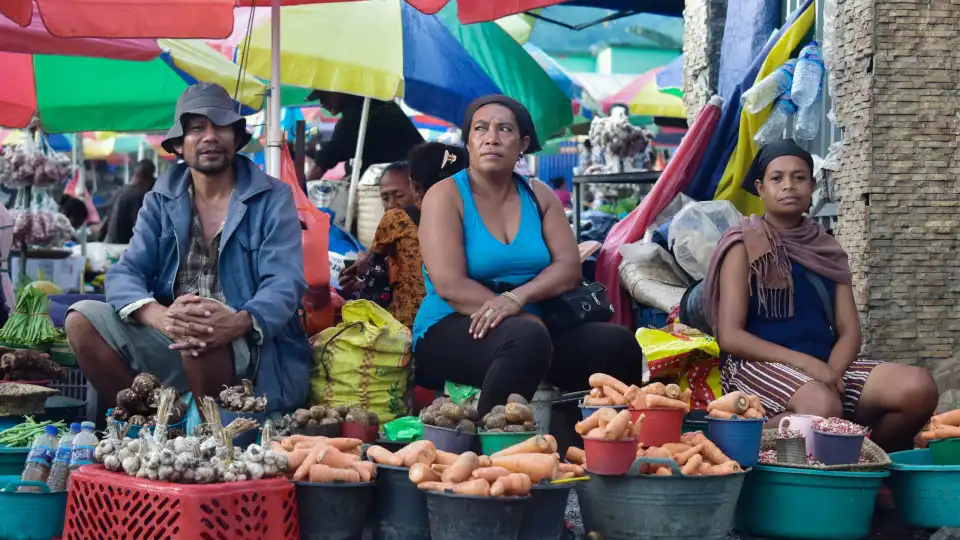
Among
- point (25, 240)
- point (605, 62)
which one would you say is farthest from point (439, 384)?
point (605, 62)

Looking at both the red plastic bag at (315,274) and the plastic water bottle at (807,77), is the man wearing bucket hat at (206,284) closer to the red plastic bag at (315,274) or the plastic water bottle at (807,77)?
the red plastic bag at (315,274)

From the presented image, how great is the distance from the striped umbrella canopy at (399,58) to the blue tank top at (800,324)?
3.22m

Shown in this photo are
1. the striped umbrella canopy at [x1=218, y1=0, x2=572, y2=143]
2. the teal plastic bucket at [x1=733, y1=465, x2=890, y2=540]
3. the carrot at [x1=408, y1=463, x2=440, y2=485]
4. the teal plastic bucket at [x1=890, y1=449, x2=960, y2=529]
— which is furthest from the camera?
the striped umbrella canopy at [x1=218, y1=0, x2=572, y2=143]

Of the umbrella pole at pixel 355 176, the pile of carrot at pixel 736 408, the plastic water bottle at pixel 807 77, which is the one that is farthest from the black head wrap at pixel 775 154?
the umbrella pole at pixel 355 176

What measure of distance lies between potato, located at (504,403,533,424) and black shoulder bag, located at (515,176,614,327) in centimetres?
106

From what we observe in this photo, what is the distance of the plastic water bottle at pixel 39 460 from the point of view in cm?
367

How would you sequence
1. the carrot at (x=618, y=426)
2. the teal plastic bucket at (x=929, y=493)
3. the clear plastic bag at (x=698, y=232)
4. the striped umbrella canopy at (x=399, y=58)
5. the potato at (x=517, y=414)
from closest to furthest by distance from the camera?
the carrot at (x=618, y=426)
the potato at (x=517, y=414)
the teal plastic bucket at (x=929, y=493)
the clear plastic bag at (x=698, y=232)
the striped umbrella canopy at (x=399, y=58)

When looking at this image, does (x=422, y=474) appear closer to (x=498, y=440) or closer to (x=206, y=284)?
(x=498, y=440)

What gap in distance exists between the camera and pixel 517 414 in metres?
3.71

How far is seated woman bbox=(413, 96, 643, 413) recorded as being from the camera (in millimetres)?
4559

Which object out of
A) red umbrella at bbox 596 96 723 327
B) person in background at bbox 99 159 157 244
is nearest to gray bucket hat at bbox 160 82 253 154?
red umbrella at bbox 596 96 723 327

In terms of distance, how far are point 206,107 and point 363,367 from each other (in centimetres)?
122

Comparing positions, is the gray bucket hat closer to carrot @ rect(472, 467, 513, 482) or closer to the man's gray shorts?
the man's gray shorts

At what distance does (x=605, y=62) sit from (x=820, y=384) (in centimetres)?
2905
